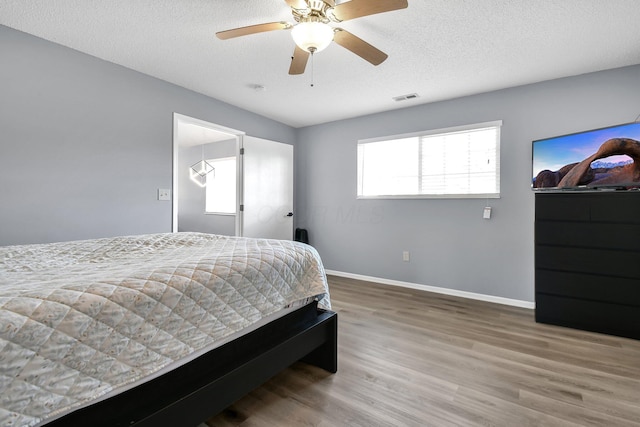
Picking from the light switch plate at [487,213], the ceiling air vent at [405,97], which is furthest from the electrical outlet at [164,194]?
the light switch plate at [487,213]

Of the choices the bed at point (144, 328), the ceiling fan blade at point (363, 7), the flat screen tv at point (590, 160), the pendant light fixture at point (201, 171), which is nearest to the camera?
the bed at point (144, 328)

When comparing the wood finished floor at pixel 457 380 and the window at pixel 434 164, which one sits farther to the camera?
the window at pixel 434 164

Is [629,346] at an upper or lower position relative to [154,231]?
lower

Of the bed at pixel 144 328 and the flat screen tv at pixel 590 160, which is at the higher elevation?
the flat screen tv at pixel 590 160

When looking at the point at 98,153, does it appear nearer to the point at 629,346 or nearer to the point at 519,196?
the point at 519,196

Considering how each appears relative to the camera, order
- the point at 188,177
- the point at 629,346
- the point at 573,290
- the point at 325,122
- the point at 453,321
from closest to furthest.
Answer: the point at 629,346, the point at 573,290, the point at 453,321, the point at 325,122, the point at 188,177

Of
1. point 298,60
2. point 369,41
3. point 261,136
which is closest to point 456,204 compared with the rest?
point 369,41

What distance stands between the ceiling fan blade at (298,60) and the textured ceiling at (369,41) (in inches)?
11.2

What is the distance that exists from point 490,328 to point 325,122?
3375 millimetres

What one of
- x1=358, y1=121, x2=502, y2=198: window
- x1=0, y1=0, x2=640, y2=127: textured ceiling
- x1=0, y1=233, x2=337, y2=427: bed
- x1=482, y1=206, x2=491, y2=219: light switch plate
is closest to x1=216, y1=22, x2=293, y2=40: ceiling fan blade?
x1=0, y1=0, x2=640, y2=127: textured ceiling

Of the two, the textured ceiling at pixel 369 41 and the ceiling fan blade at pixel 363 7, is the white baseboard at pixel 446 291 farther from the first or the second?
the ceiling fan blade at pixel 363 7

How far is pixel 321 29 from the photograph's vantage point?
1562 millimetres

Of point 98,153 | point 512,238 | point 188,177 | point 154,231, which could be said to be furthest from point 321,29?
point 188,177

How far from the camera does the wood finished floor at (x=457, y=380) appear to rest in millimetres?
1494
